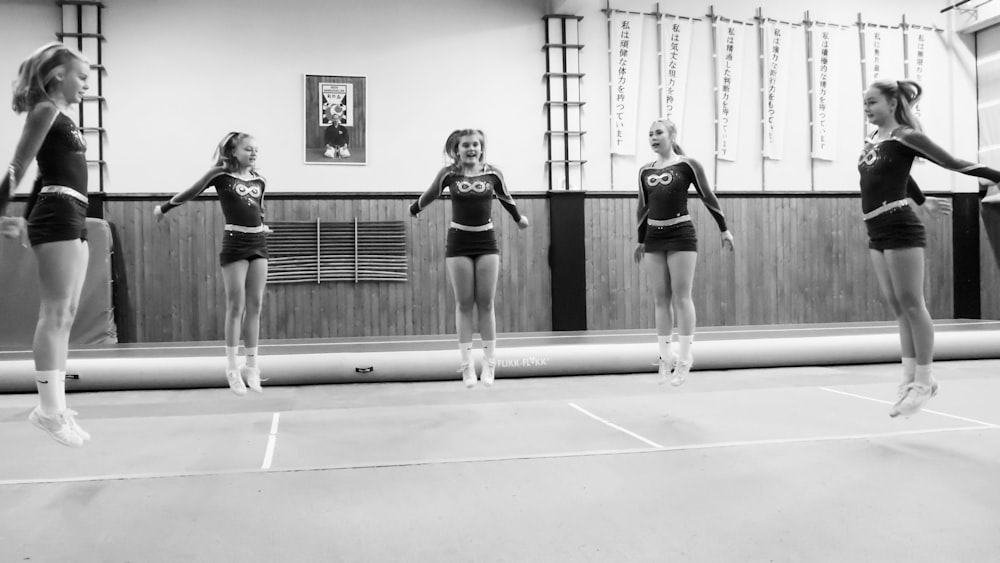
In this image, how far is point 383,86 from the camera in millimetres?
8547

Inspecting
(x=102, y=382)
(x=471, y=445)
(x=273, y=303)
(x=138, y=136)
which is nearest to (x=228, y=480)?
(x=471, y=445)

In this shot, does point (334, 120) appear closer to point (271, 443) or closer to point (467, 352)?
point (467, 352)

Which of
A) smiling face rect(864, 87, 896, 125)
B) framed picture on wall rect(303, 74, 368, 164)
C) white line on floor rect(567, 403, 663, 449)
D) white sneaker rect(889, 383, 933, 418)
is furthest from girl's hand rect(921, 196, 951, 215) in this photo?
framed picture on wall rect(303, 74, 368, 164)

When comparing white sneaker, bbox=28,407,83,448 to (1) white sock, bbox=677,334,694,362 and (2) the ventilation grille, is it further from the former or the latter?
(2) the ventilation grille

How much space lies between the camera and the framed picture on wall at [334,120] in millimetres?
8383

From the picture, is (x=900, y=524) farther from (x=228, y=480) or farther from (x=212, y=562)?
(x=228, y=480)

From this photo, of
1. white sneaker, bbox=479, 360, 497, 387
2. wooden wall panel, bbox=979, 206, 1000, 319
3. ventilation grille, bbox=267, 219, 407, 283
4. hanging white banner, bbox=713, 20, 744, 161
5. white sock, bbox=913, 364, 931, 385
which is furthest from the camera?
wooden wall panel, bbox=979, 206, 1000, 319

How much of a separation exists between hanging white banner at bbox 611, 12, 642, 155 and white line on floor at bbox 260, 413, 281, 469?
6.04 meters

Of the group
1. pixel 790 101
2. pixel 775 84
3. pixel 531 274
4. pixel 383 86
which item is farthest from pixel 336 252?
pixel 790 101

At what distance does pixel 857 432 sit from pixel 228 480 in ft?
9.08

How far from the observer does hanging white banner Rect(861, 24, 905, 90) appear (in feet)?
30.9

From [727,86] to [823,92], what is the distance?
1.31 metres

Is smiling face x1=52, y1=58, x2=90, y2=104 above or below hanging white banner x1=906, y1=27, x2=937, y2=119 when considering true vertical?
below

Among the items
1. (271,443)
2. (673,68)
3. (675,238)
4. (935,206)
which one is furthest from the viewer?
(673,68)
